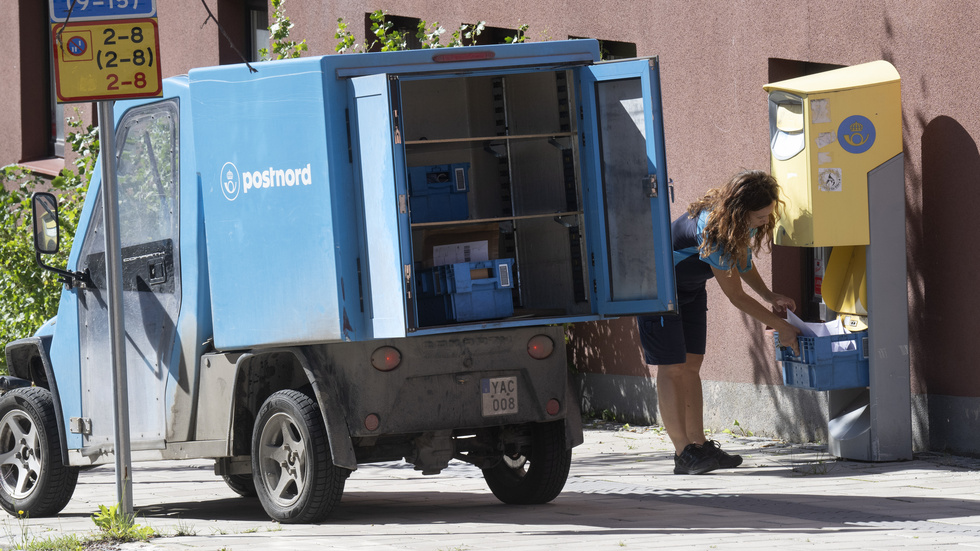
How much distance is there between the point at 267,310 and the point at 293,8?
29.6ft

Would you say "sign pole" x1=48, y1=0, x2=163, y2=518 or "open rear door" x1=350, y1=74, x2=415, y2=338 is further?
"sign pole" x1=48, y1=0, x2=163, y2=518

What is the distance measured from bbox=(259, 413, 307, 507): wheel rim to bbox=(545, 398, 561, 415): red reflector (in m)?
1.24

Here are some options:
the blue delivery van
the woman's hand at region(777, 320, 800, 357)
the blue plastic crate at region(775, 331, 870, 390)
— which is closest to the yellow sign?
the blue delivery van

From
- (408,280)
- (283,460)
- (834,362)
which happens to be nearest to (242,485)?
(283,460)

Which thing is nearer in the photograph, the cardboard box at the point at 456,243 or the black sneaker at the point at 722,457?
the cardboard box at the point at 456,243

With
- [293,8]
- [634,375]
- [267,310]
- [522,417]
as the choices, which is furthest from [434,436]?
[293,8]

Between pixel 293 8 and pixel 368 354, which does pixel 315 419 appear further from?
pixel 293 8

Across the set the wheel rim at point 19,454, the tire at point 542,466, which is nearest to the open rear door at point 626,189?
the tire at point 542,466

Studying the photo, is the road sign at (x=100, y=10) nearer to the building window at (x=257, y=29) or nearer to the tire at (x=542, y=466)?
the tire at (x=542, y=466)

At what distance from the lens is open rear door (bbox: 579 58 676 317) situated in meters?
6.89

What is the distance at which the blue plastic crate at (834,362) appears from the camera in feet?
27.2

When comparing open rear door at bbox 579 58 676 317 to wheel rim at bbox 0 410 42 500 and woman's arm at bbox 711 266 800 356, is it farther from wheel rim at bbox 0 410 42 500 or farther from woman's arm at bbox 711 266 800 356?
wheel rim at bbox 0 410 42 500

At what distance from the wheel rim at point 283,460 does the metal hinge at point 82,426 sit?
127 centimetres

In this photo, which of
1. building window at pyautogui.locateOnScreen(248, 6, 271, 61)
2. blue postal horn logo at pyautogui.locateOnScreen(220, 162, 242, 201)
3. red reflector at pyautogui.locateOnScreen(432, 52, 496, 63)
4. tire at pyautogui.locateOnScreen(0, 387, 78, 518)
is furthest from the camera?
building window at pyautogui.locateOnScreen(248, 6, 271, 61)
